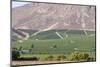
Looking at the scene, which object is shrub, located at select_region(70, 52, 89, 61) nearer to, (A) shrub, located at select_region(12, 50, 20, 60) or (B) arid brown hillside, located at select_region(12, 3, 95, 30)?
(B) arid brown hillside, located at select_region(12, 3, 95, 30)

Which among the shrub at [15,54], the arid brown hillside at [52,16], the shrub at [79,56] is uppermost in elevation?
the arid brown hillside at [52,16]

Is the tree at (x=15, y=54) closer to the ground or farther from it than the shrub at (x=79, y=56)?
farther from it

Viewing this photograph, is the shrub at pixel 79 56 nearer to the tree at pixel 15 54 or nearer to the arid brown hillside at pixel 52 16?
the arid brown hillside at pixel 52 16

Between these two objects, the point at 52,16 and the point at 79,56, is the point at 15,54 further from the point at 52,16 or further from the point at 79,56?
the point at 79,56

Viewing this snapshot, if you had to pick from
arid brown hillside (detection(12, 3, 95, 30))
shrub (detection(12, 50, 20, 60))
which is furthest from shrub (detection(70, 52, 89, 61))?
shrub (detection(12, 50, 20, 60))

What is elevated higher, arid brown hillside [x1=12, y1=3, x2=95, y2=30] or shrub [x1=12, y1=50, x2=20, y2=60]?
arid brown hillside [x1=12, y1=3, x2=95, y2=30]

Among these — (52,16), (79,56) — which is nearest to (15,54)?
(52,16)

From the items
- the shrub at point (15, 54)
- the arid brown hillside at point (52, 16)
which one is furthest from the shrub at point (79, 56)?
the shrub at point (15, 54)

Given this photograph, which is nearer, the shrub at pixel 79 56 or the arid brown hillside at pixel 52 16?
the arid brown hillside at pixel 52 16

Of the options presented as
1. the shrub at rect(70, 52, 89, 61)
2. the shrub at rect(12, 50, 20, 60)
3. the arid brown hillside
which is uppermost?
the arid brown hillside
